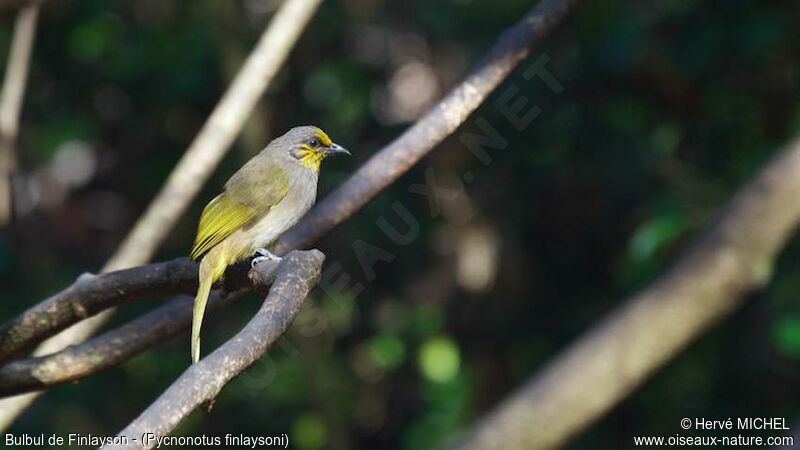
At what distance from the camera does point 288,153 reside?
372 centimetres

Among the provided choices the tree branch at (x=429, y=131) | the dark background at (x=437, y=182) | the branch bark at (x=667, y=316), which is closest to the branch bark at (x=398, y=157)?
the tree branch at (x=429, y=131)

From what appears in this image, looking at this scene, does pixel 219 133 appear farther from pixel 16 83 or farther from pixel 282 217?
pixel 16 83

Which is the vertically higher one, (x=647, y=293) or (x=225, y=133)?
(x=647, y=293)

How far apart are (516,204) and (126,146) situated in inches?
80.2

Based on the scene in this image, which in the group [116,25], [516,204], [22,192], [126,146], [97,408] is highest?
[516,204]

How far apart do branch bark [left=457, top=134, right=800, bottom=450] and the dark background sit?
205cm

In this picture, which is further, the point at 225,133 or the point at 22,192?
the point at 22,192

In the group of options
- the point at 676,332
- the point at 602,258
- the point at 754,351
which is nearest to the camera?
the point at 676,332

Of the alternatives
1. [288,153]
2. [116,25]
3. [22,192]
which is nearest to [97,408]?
[22,192]

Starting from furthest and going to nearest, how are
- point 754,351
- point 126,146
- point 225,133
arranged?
point 126,146 → point 754,351 → point 225,133

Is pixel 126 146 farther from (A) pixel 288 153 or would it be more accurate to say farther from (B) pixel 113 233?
(A) pixel 288 153

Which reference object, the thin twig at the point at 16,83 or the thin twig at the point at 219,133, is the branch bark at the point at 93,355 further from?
the thin twig at the point at 16,83

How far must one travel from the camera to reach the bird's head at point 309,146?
12.2 ft

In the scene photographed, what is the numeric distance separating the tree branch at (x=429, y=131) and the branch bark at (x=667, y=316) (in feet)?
2.52
